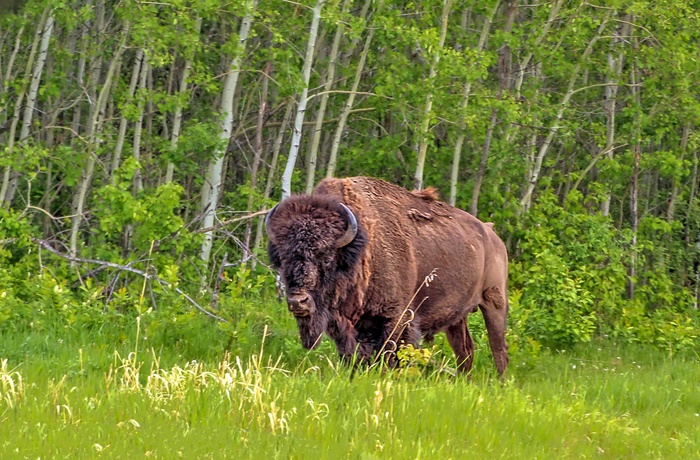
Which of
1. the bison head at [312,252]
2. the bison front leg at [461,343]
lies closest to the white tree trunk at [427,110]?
the bison front leg at [461,343]

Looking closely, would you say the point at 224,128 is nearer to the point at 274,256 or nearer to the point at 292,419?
the point at 274,256

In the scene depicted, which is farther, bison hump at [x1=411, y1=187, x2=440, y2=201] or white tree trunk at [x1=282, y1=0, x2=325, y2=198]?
white tree trunk at [x1=282, y1=0, x2=325, y2=198]

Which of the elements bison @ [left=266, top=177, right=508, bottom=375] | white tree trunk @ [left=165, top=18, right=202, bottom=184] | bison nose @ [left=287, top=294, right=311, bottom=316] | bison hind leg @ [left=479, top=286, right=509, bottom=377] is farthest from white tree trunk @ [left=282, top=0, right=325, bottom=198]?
bison nose @ [left=287, top=294, right=311, bottom=316]

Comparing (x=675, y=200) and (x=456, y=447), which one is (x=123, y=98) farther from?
(x=675, y=200)

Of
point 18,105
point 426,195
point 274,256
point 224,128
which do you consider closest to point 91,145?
point 18,105

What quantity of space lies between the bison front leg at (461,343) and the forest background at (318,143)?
49.1 inches

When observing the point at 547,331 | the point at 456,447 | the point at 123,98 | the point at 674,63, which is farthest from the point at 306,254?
the point at 674,63

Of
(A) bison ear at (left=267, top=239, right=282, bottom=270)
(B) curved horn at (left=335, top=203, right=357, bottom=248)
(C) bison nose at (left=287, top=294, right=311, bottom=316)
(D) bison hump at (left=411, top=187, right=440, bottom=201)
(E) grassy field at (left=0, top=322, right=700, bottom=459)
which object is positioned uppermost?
(D) bison hump at (left=411, top=187, right=440, bottom=201)

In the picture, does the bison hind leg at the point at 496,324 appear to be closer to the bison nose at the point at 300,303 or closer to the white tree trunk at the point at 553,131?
the bison nose at the point at 300,303

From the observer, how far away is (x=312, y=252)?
7945mm

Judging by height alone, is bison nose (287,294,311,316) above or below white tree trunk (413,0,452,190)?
below

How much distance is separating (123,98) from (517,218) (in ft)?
20.0

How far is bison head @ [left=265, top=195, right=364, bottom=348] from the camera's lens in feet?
25.8

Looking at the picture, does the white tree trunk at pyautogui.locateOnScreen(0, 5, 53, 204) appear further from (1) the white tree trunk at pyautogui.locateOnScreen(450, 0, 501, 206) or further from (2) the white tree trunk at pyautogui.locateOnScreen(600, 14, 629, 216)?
(2) the white tree trunk at pyautogui.locateOnScreen(600, 14, 629, 216)
